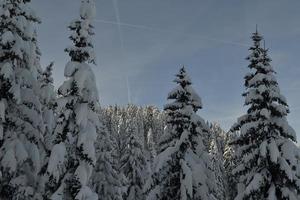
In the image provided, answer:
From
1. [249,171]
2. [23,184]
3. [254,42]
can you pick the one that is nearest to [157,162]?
[249,171]

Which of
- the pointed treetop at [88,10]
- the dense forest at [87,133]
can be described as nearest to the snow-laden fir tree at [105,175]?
the dense forest at [87,133]

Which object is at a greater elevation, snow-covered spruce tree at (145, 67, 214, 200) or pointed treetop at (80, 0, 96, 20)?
pointed treetop at (80, 0, 96, 20)

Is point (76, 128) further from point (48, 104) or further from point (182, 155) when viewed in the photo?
point (48, 104)

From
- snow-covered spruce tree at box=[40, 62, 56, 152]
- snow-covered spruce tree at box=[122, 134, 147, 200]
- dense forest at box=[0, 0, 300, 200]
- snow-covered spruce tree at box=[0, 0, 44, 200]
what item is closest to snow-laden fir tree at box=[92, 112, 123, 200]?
snow-covered spruce tree at box=[122, 134, 147, 200]

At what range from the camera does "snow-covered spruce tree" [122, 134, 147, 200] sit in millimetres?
44438

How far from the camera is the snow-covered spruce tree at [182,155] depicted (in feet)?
79.2

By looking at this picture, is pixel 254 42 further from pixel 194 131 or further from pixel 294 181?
pixel 294 181

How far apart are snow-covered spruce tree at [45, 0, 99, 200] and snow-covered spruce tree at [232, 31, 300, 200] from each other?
26.4ft

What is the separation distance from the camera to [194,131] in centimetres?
2547

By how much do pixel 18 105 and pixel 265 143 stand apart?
12.7 m

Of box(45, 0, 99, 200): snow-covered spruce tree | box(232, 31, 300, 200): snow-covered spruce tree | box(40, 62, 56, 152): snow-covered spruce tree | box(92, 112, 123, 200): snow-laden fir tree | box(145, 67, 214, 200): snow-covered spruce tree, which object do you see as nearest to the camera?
box(45, 0, 99, 200): snow-covered spruce tree

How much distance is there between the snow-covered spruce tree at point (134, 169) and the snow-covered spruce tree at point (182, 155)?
62.8ft

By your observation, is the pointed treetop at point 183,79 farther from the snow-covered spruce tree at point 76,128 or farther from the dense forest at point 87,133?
the snow-covered spruce tree at point 76,128

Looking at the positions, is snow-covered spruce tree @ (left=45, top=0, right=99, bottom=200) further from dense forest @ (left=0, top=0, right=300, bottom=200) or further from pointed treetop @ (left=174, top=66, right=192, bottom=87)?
pointed treetop @ (left=174, top=66, right=192, bottom=87)
